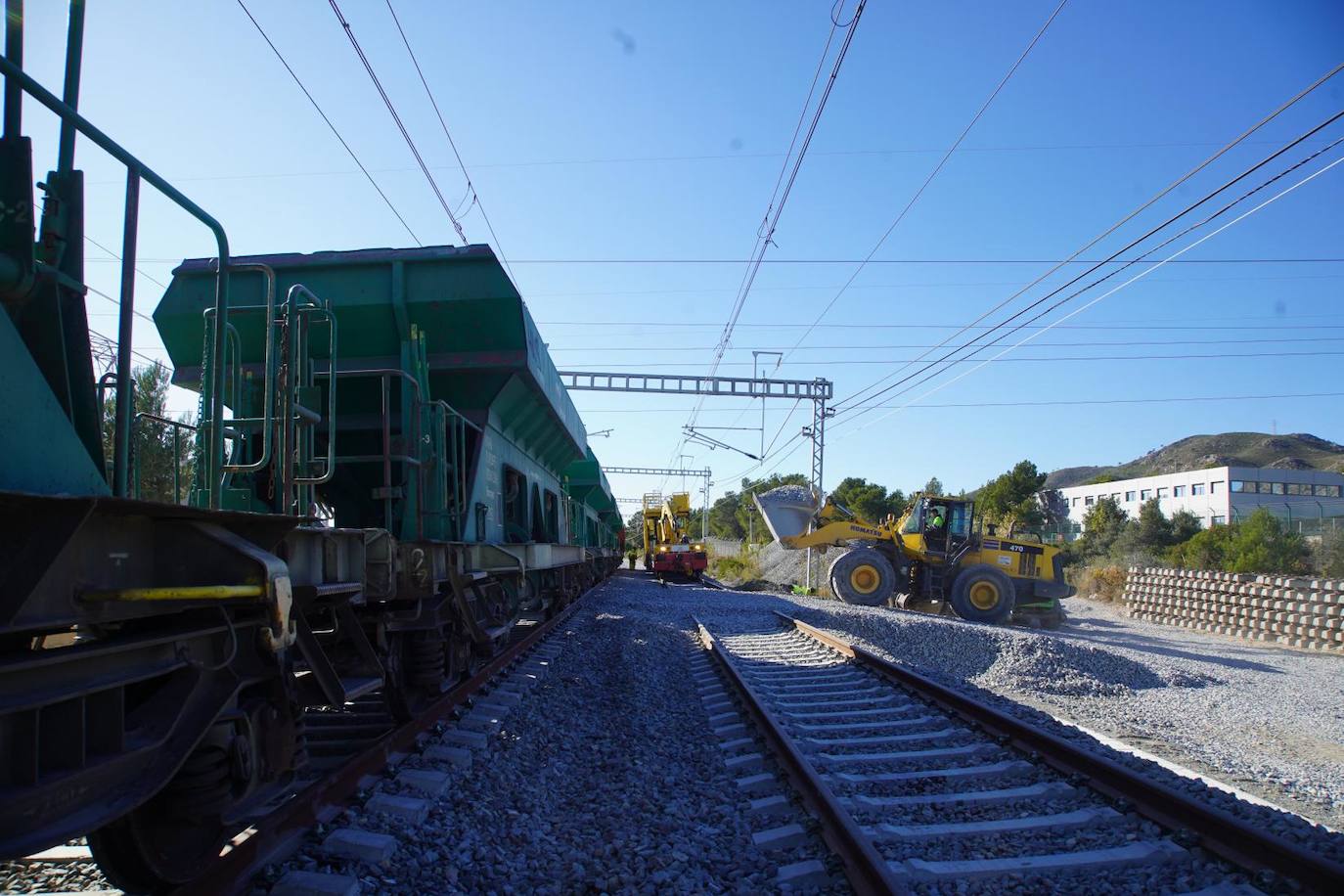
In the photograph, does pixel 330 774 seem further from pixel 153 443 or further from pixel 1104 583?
pixel 1104 583

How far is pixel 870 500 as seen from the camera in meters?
60.8

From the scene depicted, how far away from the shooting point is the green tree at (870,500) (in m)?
59.6

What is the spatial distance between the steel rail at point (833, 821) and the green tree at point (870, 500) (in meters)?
53.4

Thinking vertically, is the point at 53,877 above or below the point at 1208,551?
above

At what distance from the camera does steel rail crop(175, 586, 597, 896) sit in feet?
9.97

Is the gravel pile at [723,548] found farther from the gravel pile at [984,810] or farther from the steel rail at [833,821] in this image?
the steel rail at [833,821]

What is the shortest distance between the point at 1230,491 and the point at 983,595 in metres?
44.9

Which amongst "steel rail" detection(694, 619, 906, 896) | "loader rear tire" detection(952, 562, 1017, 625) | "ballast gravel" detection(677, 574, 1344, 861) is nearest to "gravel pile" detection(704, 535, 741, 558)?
"loader rear tire" detection(952, 562, 1017, 625)

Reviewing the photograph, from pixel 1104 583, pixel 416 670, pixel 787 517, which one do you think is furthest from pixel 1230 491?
pixel 416 670

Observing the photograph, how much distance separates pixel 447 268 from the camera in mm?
6656

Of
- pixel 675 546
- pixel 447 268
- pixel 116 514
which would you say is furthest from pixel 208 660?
pixel 675 546

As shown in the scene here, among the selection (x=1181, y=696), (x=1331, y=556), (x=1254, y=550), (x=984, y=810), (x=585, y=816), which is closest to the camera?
(x=984, y=810)

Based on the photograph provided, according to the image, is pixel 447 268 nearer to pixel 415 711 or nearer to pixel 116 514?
pixel 415 711

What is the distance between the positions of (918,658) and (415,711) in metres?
7.20
